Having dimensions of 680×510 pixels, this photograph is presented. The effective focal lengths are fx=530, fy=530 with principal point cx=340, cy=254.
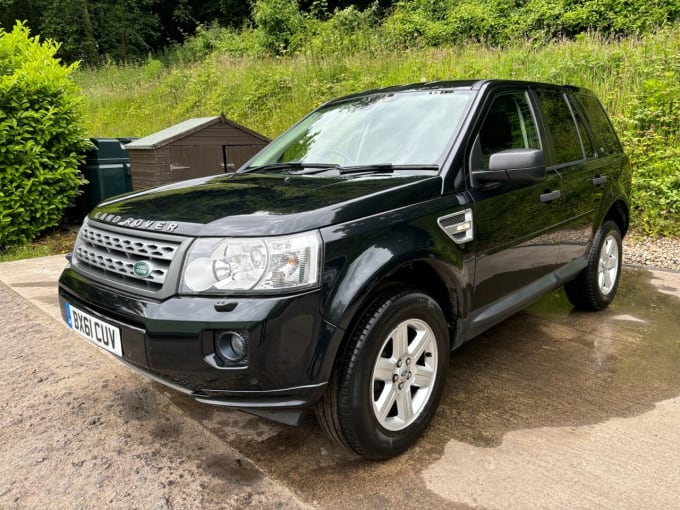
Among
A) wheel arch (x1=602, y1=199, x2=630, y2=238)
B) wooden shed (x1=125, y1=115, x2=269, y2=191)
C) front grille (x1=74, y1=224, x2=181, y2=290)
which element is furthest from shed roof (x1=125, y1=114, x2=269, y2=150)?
wheel arch (x1=602, y1=199, x2=630, y2=238)

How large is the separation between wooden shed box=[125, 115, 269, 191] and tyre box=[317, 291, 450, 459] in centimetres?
437

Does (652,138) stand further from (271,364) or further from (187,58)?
(187,58)

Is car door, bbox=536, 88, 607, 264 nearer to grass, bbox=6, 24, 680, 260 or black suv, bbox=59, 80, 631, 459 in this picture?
black suv, bbox=59, 80, 631, 459

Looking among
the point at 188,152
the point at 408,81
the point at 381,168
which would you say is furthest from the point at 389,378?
the point at 408,81

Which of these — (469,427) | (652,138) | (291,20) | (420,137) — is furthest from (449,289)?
(291,20)

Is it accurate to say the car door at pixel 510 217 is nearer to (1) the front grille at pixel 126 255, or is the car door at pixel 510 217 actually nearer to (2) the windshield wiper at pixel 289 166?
(2) the windshield wiper at pixel 289 166

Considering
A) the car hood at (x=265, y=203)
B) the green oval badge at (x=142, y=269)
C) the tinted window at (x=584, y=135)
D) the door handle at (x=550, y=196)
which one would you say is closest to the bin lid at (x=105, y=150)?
the car hood at (x=265, y=203)

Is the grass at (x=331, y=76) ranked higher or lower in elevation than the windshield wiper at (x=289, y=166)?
higher

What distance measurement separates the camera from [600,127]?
4180 millimetres

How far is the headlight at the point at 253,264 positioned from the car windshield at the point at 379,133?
3.24 feet

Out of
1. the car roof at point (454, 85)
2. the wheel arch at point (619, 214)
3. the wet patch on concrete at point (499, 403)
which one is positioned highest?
the car roof at point (454, 85)

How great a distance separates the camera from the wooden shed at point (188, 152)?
19.3ft

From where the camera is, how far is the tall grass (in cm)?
684

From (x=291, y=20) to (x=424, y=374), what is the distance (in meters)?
15.0
